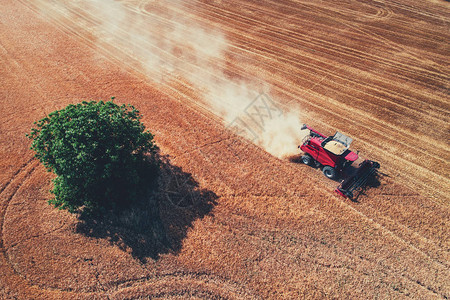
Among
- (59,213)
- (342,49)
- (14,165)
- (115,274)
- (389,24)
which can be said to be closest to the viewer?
(115,274)

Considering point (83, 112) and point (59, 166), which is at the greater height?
point (83, 112)

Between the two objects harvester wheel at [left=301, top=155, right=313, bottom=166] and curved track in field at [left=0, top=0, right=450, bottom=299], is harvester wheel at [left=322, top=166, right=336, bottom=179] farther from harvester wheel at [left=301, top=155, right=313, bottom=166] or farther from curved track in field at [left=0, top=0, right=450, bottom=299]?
harvester wheel at [left=301, top=155, right=313, bottom=166]

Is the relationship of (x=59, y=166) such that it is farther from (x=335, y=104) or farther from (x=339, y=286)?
(x=335, y=104)

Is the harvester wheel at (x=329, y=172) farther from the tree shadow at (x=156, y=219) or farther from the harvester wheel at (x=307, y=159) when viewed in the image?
the tree shadow at (x=156, y=219)

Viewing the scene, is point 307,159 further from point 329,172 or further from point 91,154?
point 91,154

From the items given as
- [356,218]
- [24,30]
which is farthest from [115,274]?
[24,30]

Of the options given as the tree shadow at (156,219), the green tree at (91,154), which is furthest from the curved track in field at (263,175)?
the green tree at (91,154)

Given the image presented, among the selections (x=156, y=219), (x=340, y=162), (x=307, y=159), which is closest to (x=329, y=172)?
(x=340, y=162)
